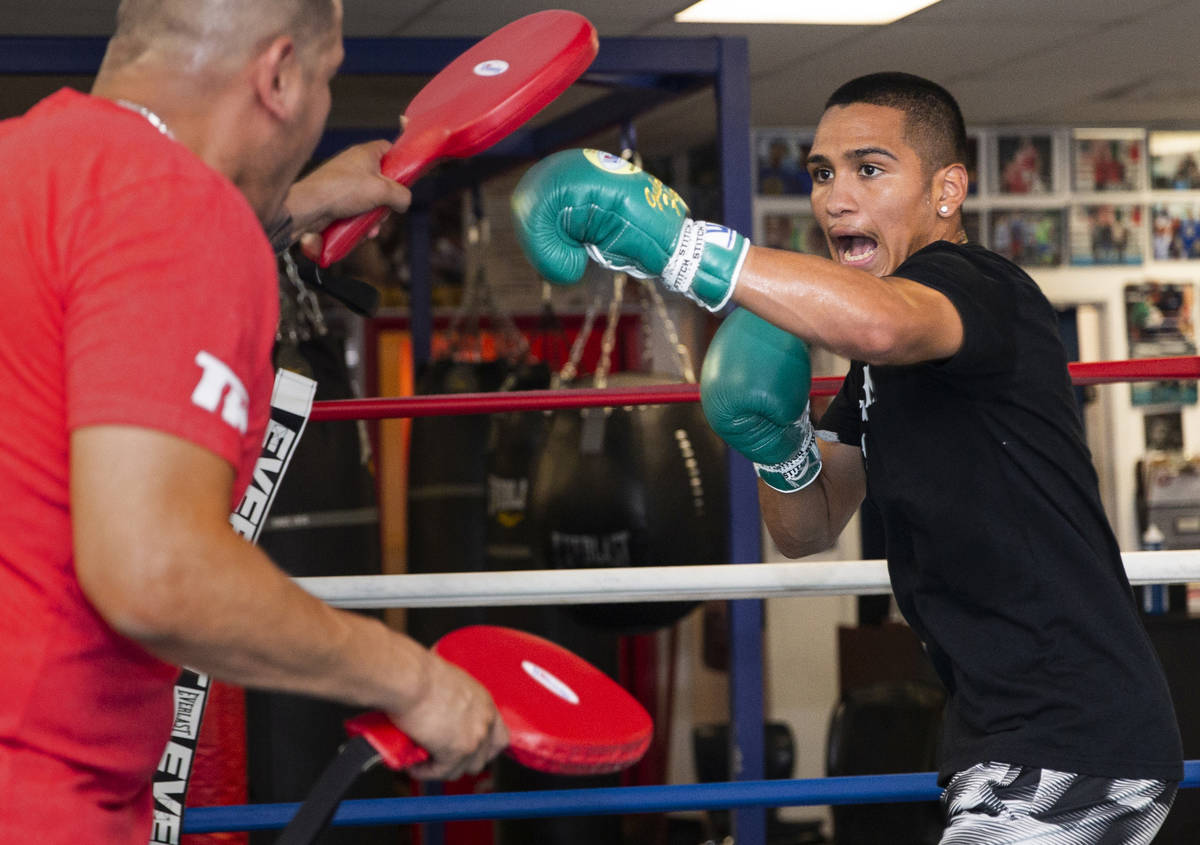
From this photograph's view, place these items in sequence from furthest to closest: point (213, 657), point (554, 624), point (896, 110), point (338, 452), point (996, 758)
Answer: point (554, 624) → point (338, 452) → point (896, 110) → point (996, 758) → point (213, 657)

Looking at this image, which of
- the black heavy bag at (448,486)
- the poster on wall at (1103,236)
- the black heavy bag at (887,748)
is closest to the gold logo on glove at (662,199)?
the black heavy bag at (887,748)

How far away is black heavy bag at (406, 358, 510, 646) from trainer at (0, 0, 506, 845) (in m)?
3.16

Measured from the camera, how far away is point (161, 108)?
87 centimetres

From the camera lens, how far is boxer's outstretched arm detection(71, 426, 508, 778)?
734 mm

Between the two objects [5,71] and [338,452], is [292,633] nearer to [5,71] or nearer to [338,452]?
[5,71]

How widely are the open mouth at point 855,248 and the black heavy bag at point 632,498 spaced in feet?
5.66

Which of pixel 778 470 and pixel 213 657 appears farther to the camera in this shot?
pixel 778 470

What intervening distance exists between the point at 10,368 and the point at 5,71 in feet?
7.69

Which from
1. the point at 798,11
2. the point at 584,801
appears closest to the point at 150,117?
the point at 584,801

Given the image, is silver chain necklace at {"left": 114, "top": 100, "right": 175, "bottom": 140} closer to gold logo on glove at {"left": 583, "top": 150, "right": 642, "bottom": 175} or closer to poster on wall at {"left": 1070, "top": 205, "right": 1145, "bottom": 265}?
gold logo on glove at {"left": 583, "top": 150, "right": 642, "bottom": 175}

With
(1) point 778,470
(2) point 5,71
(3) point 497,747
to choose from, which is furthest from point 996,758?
(2) point 5,71

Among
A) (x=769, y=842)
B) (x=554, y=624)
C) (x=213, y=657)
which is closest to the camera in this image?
(x=213, y=657)

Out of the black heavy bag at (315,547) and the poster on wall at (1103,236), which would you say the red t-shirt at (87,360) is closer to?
the black heavy bag at (315,547)

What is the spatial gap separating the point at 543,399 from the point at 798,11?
2063mm
